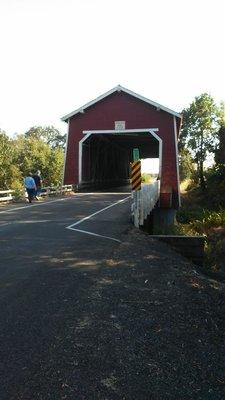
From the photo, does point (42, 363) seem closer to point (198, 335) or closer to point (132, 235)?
point (198, 335)

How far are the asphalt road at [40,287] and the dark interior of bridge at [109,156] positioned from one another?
21.8m

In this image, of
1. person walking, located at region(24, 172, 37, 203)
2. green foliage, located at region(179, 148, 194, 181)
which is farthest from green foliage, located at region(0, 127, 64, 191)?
green foliage, located at region(179, 148, 194, 181)

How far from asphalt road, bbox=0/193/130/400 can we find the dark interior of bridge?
21834 millimetres

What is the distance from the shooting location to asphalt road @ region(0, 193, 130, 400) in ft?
13.0

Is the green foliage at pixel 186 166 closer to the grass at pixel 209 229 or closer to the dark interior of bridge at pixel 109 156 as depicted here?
Answer: the dark interior of bridge at pixel 109 156

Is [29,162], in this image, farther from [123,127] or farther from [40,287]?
[40,287]

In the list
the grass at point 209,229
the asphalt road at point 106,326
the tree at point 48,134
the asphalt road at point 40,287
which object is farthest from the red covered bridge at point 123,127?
the tree at point 48,134

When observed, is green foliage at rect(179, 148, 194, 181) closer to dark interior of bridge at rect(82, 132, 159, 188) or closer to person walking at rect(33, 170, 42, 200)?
dark interior of bridge at rect(82, 132, 159, 188)

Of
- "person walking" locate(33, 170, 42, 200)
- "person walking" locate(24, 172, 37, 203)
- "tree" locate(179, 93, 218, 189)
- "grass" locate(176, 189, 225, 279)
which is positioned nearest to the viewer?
"grass" locate(176, 189, 225, 279)

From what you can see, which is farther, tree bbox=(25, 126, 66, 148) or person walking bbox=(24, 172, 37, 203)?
tree bbox=(25, 126, 66, 148)

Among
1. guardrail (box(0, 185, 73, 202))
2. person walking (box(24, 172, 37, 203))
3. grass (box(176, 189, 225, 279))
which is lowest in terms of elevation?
grass (box(176, 189, 225, 279))

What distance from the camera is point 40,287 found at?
6.29 meters

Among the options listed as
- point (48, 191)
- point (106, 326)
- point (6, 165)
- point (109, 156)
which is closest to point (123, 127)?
point (48, 191)

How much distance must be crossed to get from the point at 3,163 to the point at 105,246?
3439cm
